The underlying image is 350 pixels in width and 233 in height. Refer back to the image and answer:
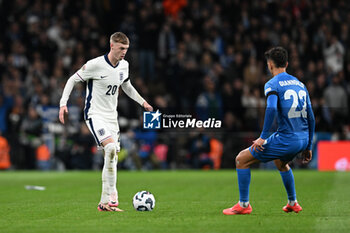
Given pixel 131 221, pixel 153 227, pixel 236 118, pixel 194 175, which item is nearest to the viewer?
pixel 153 227

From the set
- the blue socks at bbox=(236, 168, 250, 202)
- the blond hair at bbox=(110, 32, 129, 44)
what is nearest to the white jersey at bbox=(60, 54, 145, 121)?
the blond hair at bbox=(110, 32, 129, 44)

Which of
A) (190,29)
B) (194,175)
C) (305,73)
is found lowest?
(194,175)

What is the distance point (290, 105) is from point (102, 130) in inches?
110

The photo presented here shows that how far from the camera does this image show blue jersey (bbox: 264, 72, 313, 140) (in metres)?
9.26

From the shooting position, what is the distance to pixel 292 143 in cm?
931

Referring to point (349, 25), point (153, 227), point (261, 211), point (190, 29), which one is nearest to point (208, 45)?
point (190, 29)

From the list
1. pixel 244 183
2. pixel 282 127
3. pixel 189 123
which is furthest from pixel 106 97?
pixel 282 127

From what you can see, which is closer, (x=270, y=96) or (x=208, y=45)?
(x=270, y=96)

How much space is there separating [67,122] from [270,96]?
1434cm

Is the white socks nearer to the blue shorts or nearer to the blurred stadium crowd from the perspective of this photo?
the blue shorts

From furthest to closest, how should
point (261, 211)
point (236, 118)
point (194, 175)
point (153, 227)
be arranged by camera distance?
point (236, 118), point (194, 175), point (261, 211), point (153, 227)

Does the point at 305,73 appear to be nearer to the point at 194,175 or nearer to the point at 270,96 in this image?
the point at 194,175

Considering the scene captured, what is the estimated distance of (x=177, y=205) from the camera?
11180 millimetres

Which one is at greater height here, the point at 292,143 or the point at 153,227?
the point at 292,143
